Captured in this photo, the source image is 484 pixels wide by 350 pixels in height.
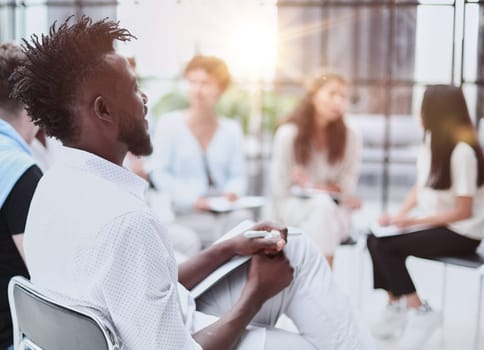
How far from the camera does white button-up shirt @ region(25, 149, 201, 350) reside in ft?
3.95

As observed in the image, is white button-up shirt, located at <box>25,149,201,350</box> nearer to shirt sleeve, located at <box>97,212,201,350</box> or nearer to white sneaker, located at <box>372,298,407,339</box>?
shirt sleeve, located at <box>97,212,201,350</box>

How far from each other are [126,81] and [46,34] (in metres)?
0.18

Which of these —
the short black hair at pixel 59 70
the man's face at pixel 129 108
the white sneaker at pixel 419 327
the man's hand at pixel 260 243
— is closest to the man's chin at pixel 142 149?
the man's face at pixel 129 108

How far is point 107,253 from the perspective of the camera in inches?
47.4

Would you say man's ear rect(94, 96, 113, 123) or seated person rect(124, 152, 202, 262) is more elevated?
man's ear rect(94, 96, 113, 123)

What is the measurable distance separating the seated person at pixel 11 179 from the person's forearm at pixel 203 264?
0.40m

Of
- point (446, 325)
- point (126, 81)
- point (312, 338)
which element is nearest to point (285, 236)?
point (312, 338)

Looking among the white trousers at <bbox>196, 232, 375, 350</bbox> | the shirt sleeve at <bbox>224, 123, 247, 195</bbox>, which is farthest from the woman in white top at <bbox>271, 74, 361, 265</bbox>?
the white trousers at <bbox>196, 232, 375, 350</bbox>

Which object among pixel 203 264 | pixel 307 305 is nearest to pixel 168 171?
pixel 203 264

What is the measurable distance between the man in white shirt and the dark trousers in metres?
1.51

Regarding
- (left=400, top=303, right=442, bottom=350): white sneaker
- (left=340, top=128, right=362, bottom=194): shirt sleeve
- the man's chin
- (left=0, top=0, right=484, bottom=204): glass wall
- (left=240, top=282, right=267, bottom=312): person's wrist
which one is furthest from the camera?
(left=0, top=0, right=484, bottom=204): glass wall

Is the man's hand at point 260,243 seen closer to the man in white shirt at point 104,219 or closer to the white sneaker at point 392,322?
the man in white shirt at point 104,219

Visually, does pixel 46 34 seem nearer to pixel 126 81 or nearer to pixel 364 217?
pixel 126 81

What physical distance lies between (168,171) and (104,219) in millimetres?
2358
